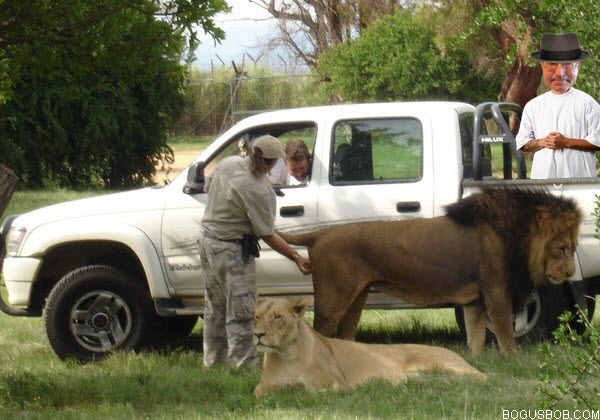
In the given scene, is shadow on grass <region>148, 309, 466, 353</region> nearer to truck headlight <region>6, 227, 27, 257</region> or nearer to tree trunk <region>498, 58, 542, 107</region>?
truck headlight <region>6, 227, 27, 257</region>

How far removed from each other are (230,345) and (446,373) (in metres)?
1.52

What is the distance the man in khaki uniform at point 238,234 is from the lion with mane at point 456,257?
0.27 m

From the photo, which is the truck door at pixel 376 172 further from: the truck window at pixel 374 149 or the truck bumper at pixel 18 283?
the truck bumper at pixel 18 283

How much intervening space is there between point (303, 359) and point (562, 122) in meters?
2.84

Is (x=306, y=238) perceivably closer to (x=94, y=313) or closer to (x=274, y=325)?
(x=274, y=325)

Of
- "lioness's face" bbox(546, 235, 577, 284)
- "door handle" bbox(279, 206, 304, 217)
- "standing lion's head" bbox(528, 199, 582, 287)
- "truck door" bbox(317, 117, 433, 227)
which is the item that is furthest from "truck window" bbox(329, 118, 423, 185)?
"lioness's face" bbox(546, 235, 577, 284)

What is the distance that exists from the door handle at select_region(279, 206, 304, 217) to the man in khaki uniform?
1.97 ft

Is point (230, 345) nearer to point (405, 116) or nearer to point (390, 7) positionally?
point (405, 116)

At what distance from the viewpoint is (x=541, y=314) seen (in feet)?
30.6

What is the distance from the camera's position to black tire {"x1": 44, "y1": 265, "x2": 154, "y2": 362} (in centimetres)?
980

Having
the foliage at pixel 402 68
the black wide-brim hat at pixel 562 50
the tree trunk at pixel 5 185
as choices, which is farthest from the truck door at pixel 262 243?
the foliage at pixel 402 68

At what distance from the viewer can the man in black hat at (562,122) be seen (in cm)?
940

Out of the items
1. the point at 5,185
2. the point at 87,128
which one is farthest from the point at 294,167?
the point at 87,128

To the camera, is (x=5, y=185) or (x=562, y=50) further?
(x=562, y=50)
